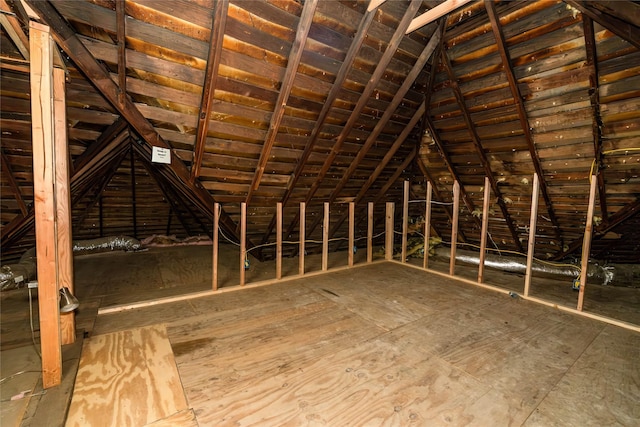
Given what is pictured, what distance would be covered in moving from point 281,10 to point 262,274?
3.28 m

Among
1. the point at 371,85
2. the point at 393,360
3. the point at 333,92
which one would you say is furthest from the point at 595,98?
the point at 393,360

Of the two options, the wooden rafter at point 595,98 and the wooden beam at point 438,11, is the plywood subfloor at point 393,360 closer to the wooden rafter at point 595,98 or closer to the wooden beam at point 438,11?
the wooden rafter at point 595,98

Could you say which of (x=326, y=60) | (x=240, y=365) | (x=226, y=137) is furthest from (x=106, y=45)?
(x=240, y=365)

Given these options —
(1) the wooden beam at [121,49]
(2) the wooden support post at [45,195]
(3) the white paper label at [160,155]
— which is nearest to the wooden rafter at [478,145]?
(1) the wooden beam at [121,49]

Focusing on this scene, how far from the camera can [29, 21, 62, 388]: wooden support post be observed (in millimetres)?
1509

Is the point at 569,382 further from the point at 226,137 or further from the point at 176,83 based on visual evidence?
the point at 176,83

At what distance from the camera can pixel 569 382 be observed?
1747mm

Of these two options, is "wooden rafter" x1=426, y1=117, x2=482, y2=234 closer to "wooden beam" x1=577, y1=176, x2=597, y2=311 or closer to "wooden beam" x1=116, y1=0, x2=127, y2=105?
"wooden beam" x1=577, y1=176, x2=597, y2=311

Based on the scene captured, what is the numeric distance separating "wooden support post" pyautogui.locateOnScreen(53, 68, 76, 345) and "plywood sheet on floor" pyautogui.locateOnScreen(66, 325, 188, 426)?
9.8 inches

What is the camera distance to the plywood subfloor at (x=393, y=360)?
4.89 feet

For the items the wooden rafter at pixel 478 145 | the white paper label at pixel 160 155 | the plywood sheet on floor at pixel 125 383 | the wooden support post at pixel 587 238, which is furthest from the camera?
the wooden rafter at pixel 478 145

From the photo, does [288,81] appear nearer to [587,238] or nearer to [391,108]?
[391,108]

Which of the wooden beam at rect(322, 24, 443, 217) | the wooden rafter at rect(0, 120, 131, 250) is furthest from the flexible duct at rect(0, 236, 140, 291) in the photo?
the wooden beam at rect(322, 24, 443, 217)

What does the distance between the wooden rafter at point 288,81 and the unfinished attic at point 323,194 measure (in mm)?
26
